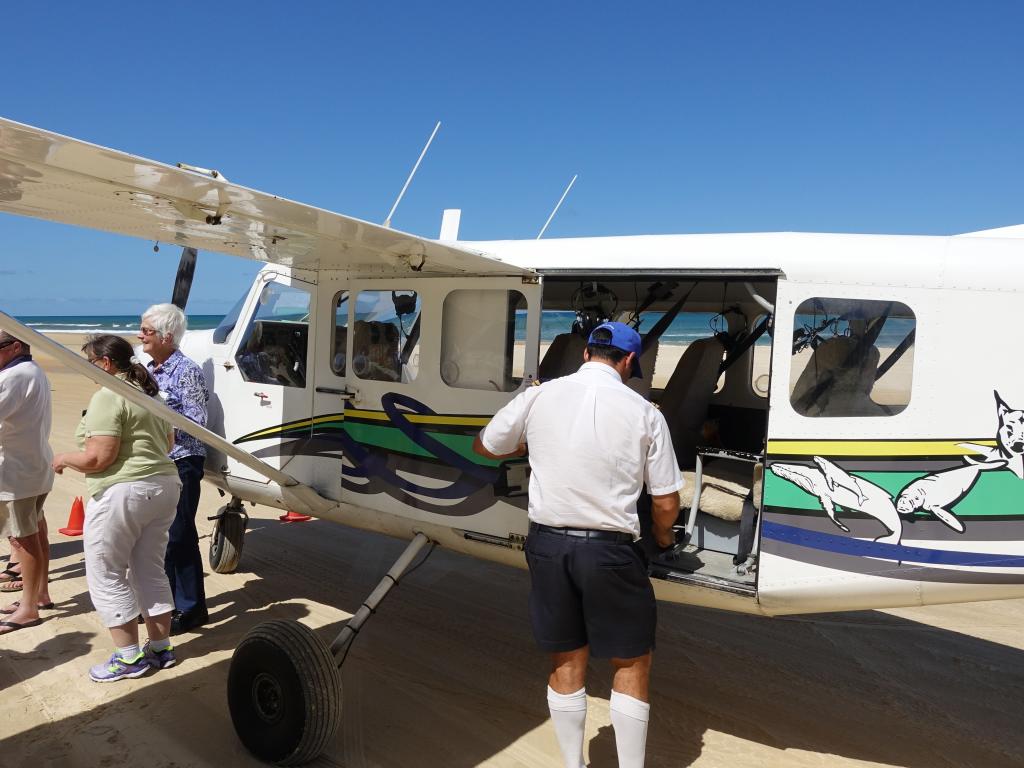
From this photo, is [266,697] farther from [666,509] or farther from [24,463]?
[24,463]

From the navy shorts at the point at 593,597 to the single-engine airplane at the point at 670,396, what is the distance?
78 cm

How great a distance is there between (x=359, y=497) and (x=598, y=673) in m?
1.91

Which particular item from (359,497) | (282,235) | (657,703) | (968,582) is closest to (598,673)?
(657,703)

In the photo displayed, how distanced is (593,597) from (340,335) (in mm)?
2709

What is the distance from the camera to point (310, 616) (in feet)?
17.3

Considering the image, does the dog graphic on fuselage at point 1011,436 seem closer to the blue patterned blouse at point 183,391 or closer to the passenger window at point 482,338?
the passenger window at point 482,338

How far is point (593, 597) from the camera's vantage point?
283 cm

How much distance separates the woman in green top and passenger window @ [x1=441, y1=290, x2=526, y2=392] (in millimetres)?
1708

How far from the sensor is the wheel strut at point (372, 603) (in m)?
3.74

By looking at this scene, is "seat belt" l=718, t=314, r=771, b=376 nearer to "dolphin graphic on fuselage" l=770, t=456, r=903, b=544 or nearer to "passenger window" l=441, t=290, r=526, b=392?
"passenger window" l=441, t=290, r=526, b=392

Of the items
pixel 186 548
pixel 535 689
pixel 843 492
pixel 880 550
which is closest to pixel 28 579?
pixel 186 548

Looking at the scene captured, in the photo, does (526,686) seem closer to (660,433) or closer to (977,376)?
(660,433)

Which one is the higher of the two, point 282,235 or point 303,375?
point 282,235

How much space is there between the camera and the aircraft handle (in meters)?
4.61
